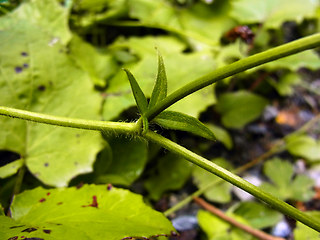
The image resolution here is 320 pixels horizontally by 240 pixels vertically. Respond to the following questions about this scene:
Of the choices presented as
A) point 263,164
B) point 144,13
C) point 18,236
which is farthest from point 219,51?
point 18,236

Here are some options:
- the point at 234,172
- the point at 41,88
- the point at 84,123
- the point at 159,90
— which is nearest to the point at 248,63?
the point at 159,90

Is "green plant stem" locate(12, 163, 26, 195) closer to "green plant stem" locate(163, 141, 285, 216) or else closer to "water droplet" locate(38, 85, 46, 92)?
"water droplet" locate(38, 85, 46, 92)

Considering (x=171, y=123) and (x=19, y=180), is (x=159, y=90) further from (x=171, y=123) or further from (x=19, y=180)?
(x=19, y=180)

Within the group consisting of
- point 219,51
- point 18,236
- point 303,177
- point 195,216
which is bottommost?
point 195,216

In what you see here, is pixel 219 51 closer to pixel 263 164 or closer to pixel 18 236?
pixel 263 164

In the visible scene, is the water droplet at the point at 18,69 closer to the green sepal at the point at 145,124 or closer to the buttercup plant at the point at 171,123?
the buttercup plant at the point at 171,123

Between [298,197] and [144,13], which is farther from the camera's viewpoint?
[144,13]

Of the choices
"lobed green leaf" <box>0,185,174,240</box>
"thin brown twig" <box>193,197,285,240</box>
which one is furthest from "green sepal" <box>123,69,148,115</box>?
"thin brown twig" <box>193,197,285,240</box>
